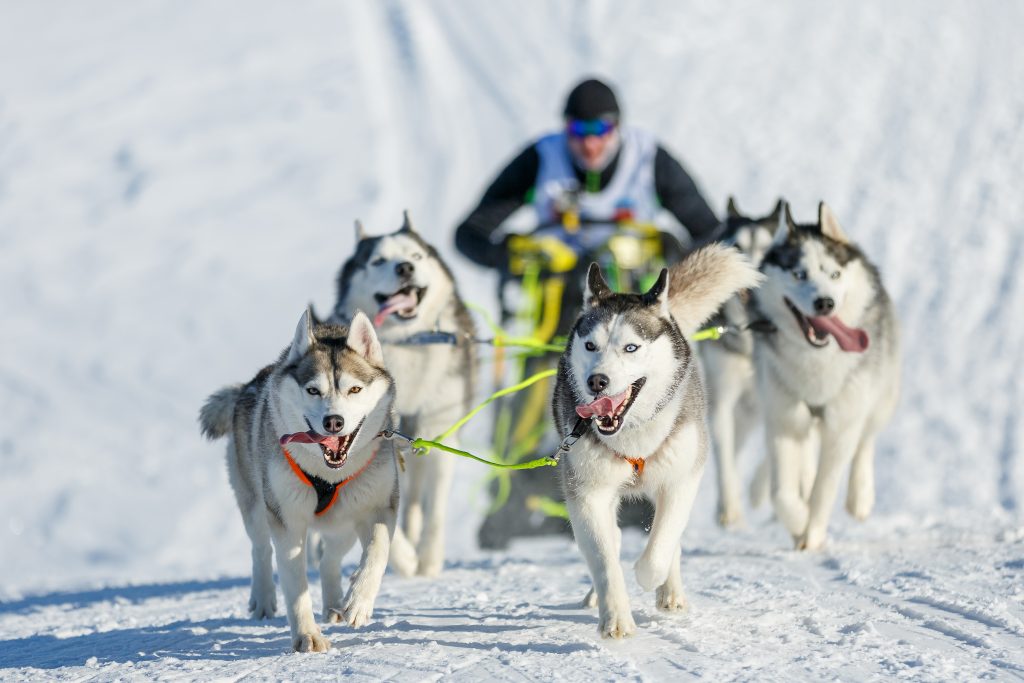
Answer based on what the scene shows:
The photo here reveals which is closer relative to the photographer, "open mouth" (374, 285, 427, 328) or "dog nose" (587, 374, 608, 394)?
"dog nose" (587, 374, 608, 394)

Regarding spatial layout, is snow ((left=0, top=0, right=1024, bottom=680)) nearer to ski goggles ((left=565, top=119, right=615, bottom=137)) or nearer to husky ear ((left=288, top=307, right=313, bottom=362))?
husky ear ((left=288, top=307, right=313, bottom=362))

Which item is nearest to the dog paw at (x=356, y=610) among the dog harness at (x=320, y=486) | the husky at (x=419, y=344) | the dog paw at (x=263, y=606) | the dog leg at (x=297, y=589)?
the dog leg at (x=297, y=589)

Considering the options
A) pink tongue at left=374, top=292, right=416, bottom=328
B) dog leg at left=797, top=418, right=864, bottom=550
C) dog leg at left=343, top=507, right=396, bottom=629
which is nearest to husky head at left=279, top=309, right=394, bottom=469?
dog leg at left=343, top=507, right=396, bottom=629

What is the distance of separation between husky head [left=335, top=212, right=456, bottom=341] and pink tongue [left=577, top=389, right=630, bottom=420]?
5.02ft

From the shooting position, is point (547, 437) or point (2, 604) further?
point (547, 437)

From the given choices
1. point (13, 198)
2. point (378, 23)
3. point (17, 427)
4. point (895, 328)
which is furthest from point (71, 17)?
point (895, 328)

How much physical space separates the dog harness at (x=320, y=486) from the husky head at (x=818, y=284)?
1821mm

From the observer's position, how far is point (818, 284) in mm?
4375

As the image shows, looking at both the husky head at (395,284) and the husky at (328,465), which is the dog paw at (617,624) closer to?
the husky at (328,465)

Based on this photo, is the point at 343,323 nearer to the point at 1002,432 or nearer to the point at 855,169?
the point at 1002,432

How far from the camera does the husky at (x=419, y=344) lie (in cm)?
466

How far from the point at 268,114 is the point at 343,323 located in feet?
33.6

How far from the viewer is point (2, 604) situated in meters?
4.99

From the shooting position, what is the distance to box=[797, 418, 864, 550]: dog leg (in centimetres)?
459
